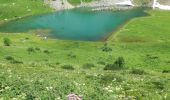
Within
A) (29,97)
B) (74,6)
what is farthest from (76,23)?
(29,97)

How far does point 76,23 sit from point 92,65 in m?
92.0

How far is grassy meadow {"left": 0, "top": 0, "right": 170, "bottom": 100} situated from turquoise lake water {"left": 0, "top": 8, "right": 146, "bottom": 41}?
5664 mm

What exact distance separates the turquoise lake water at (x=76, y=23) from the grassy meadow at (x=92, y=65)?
566 centimetres

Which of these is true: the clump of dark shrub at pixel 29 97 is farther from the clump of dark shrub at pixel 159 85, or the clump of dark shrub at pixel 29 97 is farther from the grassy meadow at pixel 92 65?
the clump of dark shrub at pixel 159 85

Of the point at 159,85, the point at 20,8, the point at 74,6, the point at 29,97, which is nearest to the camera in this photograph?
the point at 29,97

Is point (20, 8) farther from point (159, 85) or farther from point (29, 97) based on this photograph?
point (29, 97)

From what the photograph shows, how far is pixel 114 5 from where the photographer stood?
651ft

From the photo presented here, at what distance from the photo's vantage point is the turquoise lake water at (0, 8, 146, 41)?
425 ft

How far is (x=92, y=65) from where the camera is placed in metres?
59.4

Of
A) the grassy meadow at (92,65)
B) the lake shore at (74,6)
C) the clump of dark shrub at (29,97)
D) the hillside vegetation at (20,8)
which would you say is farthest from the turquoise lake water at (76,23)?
the clump of dark shrub at (29,97)

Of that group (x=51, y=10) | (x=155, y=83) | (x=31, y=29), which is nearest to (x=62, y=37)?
(x=31, y=29)

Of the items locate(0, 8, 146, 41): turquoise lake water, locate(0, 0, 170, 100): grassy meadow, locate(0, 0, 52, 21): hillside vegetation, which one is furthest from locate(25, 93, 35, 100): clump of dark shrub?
locate(0, 0, 52, 21): hillside vegetation

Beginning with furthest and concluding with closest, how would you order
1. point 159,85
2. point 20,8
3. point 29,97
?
point 20,8 < point 159,85 < point 29,97

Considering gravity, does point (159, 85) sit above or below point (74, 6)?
above
